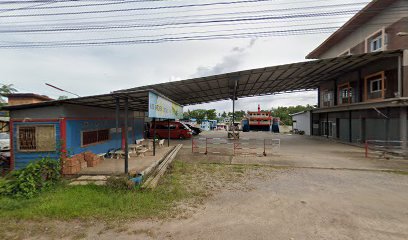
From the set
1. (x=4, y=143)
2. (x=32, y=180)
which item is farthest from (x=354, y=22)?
(x=4, y=143)

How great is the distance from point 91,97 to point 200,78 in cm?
905

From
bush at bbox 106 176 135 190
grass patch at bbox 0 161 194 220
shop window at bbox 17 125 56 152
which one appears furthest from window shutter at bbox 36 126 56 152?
bush at bbox 106 176 135 190

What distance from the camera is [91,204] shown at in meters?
5.53

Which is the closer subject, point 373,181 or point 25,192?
point 25,192

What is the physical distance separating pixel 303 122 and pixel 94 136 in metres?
31.6

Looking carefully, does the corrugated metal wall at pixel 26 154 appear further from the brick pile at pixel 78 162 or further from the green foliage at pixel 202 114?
the green foliage at pixel 202 114

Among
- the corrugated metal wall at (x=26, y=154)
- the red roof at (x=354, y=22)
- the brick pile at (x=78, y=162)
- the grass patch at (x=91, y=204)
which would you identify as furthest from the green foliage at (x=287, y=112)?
the grass patch at (x=91, y=204)

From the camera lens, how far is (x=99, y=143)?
11.3 meters

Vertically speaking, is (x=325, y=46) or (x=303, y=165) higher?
(x=325, y=46)

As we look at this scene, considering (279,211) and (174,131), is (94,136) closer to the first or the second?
(279,211)

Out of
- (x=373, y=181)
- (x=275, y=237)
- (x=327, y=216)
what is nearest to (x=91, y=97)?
(x=275, y=237)

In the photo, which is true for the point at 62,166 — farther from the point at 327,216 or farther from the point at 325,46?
the point at 325,46

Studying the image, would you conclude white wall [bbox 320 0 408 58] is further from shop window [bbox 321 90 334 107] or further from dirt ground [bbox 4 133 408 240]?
dirt ground [bbox 4 133 408 240]

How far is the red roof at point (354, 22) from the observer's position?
56.9 feet
